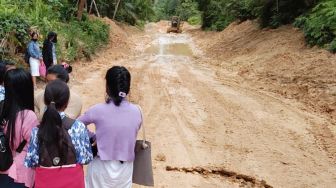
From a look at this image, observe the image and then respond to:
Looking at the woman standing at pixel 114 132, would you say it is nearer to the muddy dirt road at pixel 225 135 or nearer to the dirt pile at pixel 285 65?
the muddy dirt road at pixel 225 135

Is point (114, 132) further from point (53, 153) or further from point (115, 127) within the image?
point (53, 153)

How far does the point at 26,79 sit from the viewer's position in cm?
344

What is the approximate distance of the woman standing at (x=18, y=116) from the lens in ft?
11.2

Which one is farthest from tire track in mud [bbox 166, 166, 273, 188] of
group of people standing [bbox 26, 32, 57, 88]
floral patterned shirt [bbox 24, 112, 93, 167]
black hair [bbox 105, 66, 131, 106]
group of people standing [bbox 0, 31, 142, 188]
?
group of people standing [bbox 26, 32, 57, 88]

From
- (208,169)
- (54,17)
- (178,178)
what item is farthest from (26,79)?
(54,17)

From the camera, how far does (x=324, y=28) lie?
47.6ft

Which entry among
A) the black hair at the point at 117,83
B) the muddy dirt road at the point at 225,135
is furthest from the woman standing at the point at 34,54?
the black hair at the point at 117,83

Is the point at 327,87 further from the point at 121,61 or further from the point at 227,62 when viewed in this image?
the point at 121,61

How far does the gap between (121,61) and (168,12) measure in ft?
198

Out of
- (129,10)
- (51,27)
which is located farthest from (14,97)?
(129,10)

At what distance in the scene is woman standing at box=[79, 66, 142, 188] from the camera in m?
3.62

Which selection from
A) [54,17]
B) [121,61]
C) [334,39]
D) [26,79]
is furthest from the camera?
[121,61]

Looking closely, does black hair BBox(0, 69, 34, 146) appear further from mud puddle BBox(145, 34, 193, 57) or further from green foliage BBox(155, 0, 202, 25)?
green foliage BBox(155, 0, 202, 25)

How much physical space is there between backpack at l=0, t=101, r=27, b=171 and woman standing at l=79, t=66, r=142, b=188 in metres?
0.54
